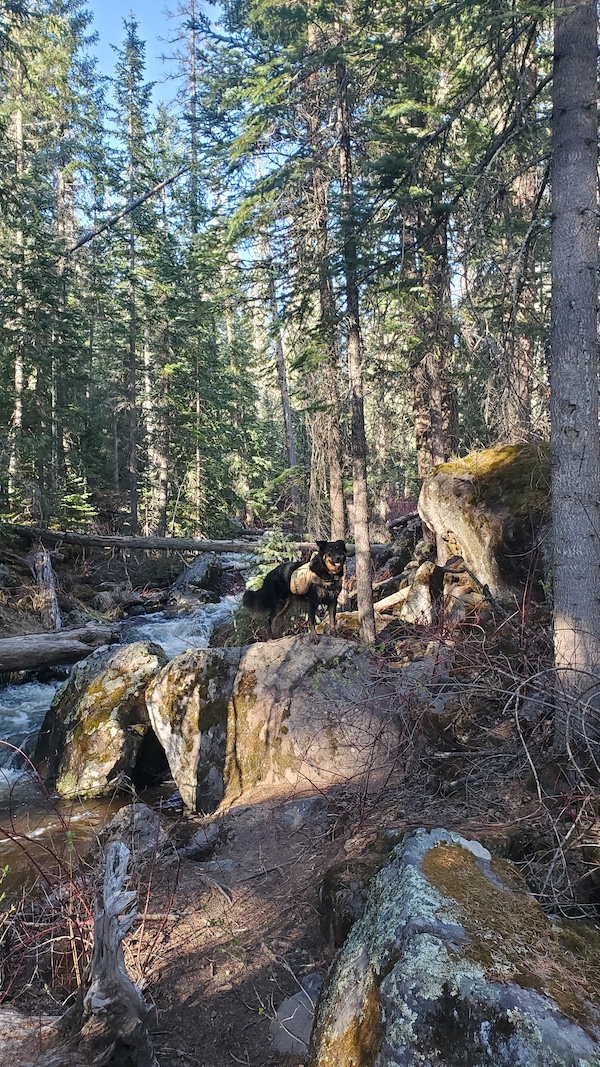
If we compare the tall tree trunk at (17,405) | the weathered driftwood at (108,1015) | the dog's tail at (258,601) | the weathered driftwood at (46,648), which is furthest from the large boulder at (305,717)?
the tall tree trunk at (17,405)

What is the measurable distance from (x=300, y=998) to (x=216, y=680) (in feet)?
13.4

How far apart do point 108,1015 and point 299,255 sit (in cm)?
1004

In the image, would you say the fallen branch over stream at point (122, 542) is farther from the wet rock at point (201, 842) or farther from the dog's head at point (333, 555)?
the wet rock at point (201, 842)

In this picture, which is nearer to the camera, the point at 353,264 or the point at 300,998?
the point at 300,998

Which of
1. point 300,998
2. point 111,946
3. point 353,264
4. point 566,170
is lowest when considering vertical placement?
point 300,998

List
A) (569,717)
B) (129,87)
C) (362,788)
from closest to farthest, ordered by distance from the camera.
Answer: (569,717) → (362,788) → (129,87)

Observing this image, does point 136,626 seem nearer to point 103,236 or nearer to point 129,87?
point 103,236

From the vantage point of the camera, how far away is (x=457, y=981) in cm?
214

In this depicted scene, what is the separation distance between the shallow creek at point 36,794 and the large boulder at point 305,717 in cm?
160

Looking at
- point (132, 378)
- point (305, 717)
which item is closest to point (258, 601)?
point (305, 717)

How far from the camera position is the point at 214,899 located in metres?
4.58

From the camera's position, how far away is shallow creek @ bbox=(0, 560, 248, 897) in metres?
5.69

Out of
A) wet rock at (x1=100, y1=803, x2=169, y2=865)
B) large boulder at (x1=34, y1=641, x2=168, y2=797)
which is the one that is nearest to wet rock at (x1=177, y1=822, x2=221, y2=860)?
wet rock at (x1=100, y1=803, x2=169, y2=865)

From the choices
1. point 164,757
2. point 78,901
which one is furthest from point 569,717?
point 164,757
